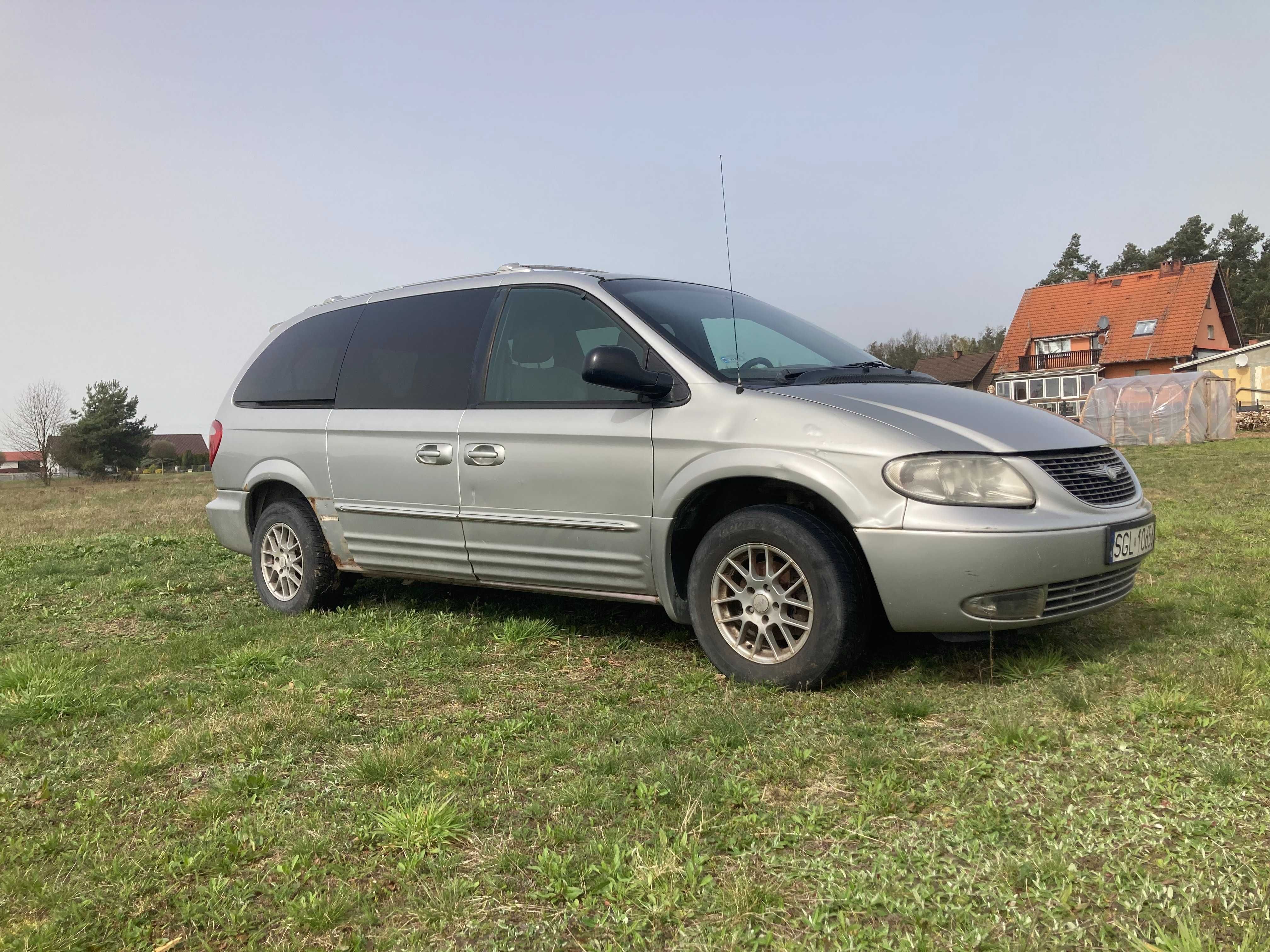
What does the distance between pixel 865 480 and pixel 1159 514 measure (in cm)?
675

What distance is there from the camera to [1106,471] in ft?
13.6

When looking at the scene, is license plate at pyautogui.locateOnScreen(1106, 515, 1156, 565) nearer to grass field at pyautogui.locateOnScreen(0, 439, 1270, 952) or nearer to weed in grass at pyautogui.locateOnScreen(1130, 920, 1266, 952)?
grass field at pyautogui.locateOnScreen(0, 439, 1270, 952)

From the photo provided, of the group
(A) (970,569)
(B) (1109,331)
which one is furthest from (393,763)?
(B) (1109,331)

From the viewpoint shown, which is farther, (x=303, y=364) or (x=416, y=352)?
(x=303, y=364)

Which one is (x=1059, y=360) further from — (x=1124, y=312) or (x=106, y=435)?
(x=106, y=435)

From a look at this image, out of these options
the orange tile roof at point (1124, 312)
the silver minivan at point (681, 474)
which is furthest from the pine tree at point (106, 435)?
the silver minivan at point (681, 474)

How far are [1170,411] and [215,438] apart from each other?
89.1 ft

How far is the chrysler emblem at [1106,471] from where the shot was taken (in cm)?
402

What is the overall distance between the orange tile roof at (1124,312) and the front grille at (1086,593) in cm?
4857

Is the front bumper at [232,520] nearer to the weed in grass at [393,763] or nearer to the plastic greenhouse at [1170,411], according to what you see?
the weed in grass at [393,763]

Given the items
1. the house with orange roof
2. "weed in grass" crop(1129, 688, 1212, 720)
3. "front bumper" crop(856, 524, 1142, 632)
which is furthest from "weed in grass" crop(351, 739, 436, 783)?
the house with orange roof

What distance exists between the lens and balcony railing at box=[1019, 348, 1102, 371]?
49.6 m

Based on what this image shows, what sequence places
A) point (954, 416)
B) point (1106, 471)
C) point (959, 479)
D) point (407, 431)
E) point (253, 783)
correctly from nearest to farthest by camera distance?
point (253, 783)
point (959, 479)
point (954, 416)
point (1106, 471)
point (407, 431)

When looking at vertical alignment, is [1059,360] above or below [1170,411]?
above
